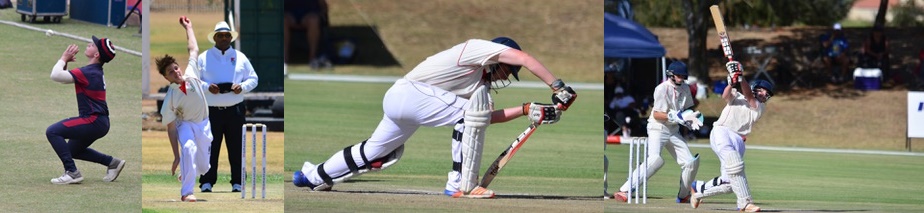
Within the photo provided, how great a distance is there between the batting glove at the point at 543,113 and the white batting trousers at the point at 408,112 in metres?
0.34

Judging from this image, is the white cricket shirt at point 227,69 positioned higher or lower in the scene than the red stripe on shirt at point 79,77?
higher

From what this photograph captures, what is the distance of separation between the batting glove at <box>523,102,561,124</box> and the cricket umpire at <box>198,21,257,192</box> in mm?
1409

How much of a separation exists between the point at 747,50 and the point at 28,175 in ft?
30.2

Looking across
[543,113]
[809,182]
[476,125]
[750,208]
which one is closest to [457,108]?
[476,125]

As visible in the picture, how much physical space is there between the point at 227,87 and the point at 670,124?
258cm

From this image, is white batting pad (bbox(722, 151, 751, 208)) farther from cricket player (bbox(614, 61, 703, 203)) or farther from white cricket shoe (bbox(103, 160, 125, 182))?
white cricket shoe (bbox(103, 160, 125, 182))

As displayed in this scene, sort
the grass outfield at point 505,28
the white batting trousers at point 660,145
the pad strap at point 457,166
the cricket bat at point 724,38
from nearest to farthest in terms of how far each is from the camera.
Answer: the pad strap at point 457,166
the cricket bat at point 724,38
the white batting trousers at point 660,145
the grass outfield at point 505,28

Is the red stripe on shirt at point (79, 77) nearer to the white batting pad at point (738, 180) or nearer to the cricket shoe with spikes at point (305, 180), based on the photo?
the cricket shoe with spikes at point (305, 180)

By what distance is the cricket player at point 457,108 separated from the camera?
7691 millimetres

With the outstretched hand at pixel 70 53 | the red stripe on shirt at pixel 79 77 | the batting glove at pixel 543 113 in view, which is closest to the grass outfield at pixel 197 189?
the red stripe on shirt at pixel 79 77

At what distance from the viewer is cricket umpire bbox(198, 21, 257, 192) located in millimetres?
7922

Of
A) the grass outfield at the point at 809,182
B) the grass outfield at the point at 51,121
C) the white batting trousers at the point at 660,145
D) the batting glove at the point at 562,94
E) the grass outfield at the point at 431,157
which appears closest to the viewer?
the batting glove at the point at 562,94

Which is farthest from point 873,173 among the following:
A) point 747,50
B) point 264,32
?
point 264,32

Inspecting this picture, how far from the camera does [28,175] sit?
27.7 ft
